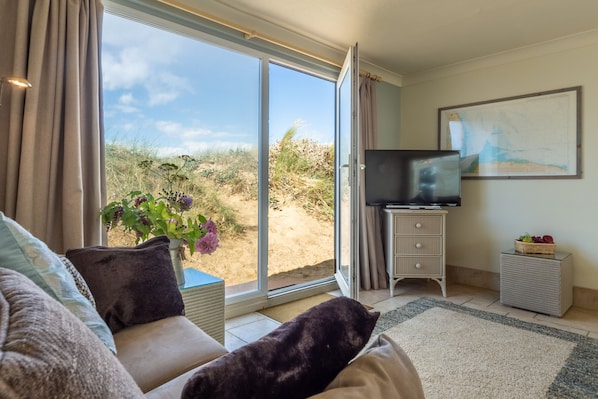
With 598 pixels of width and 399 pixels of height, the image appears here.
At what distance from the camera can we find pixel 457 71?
3.76 metres

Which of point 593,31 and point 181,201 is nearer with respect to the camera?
point 181,201

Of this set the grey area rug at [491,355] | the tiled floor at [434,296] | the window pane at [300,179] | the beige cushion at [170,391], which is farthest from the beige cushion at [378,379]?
the window pane at [300,179]

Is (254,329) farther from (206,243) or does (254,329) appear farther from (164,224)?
(164,224)

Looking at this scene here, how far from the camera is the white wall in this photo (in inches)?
118

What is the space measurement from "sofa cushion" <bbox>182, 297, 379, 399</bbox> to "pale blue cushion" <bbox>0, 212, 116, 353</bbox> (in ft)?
2.26

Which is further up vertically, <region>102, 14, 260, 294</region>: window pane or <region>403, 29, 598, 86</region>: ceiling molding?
<region>403, 29, 598, 86</region>: ceiling molding

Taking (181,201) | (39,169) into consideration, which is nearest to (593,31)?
(181,201)

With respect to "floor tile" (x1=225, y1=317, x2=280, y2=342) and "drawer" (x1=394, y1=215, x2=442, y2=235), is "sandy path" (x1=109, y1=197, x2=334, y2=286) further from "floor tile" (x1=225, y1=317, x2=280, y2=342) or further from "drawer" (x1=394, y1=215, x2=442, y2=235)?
"drawer" (x1=394, y1=215, x2=442, y2=235)

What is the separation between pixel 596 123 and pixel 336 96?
2.38m

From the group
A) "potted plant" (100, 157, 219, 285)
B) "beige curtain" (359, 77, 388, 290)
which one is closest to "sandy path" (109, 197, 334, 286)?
"beige curtain" (359, 77, 388, 290)

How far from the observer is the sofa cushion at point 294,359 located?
1.76 feet

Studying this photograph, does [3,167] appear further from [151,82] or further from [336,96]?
[336,96]

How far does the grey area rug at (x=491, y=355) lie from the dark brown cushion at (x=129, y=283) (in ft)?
4.68

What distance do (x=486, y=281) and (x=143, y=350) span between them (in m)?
3.56
